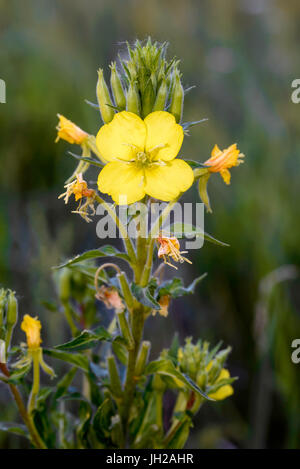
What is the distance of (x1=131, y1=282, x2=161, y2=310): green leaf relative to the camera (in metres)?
1.12

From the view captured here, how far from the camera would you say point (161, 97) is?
3.81ft

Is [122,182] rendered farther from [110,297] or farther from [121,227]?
[110,297]

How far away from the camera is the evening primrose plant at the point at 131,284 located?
1171 millimetres

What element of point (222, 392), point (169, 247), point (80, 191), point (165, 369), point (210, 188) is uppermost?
point (210, 188)

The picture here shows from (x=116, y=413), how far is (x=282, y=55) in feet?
15.4

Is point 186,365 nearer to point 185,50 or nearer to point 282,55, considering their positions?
point 185,50

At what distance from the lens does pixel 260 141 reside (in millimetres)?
3568

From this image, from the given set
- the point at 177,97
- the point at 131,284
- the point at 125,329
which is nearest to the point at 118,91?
the point at 177,97

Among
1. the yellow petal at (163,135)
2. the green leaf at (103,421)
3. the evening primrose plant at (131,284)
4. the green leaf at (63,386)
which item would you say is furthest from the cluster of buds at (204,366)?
the yellow petal at (163,135)

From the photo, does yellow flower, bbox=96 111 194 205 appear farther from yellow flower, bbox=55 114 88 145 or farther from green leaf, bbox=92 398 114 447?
green leaf, bbox=92 398 114 447

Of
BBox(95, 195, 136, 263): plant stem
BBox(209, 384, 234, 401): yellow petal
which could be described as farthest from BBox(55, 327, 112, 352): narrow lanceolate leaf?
BBox(209, 384, 234, 401): yellow petal

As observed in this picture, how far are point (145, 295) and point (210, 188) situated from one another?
2.13 m

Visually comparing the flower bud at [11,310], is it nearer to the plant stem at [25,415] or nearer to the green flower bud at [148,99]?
the plant stem at [25,415]

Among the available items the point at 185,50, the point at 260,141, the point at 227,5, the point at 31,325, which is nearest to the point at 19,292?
the point at 31,325
